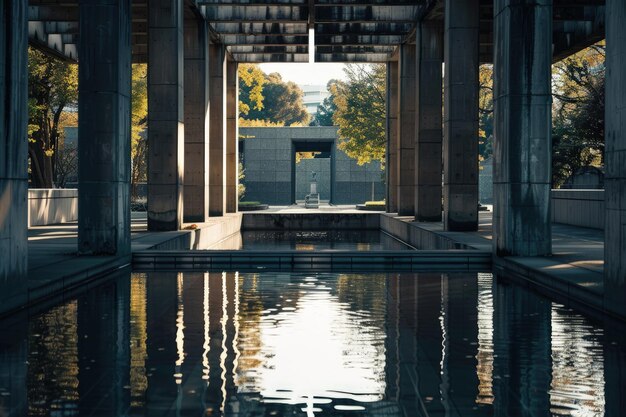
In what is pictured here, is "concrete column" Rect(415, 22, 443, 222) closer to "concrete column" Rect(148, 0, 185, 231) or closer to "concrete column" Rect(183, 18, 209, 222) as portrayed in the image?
"concrete column" Rect(183, 18, 209, 222)

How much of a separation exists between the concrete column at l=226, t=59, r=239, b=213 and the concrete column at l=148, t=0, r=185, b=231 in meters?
16.3

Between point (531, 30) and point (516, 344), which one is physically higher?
point (531, 30)

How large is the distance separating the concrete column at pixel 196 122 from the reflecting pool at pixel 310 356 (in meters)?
19.3

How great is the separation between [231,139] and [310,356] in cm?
3601

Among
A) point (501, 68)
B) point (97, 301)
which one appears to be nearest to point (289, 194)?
point (501, 68)

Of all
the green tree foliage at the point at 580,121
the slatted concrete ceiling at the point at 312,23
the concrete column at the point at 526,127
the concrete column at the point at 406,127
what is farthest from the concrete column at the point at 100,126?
the green tree foliage at the point at 580,121

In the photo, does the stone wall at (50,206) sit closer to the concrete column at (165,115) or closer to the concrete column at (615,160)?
the concrete column at (165,115)

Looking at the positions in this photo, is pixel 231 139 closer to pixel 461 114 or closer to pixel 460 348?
pixel 461 114

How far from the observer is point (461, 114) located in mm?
26578

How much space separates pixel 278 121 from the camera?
103 m

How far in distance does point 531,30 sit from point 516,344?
33.5 ft

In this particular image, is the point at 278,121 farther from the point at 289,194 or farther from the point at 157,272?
the point at 157,272

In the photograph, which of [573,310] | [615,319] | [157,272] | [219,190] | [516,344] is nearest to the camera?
[516,344]

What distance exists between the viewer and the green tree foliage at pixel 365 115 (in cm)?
5744
